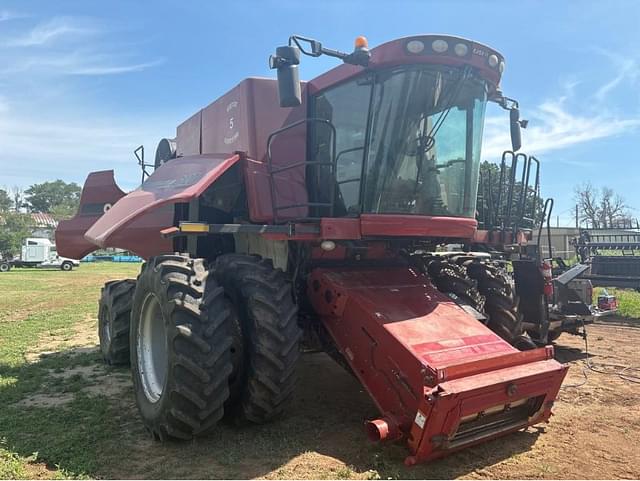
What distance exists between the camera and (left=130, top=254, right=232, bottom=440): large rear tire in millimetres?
3789

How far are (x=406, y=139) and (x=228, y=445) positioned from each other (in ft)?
9.59

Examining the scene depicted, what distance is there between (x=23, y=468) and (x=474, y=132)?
4.62 m

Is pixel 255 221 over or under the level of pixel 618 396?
over

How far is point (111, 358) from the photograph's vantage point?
Result: 6.80 m

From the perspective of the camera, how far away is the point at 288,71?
408 cm

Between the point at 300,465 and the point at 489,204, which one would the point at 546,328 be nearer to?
the point at 489,204

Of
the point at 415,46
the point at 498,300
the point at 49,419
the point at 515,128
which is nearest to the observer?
the point at 415,46

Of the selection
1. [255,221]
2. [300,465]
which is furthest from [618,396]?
[255,221]

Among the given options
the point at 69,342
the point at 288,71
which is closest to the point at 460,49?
the point at 288,71

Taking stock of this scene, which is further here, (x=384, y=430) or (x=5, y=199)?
(x=5, y=199)

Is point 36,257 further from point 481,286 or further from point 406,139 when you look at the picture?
point 406,139

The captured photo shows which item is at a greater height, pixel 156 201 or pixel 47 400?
pixel 156 201

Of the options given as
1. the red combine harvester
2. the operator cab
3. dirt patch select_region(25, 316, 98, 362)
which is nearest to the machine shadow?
the red combine harvester

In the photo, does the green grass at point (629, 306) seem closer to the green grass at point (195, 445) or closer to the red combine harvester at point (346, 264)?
the red combine harvester at point (346, 264)
